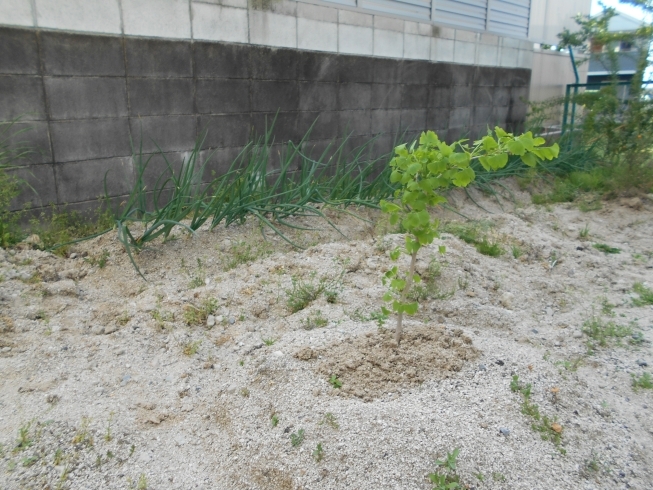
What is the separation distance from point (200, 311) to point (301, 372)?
69 centimetres

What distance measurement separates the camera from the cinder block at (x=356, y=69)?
15.9 feet

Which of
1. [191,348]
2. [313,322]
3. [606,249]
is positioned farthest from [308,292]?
[606,249]

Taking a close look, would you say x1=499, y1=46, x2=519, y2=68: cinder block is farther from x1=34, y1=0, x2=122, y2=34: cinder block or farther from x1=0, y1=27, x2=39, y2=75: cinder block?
x1=0, y1=27, x2=39, y2=75: cinder block

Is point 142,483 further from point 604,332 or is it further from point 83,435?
point 604,332

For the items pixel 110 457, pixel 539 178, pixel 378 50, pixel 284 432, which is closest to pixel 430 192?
pixel 284 432

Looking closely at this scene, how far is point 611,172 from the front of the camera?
565 cm

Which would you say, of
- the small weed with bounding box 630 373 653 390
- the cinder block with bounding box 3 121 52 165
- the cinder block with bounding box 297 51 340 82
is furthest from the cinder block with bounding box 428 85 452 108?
the small weed with bounding box 630 373 653 390

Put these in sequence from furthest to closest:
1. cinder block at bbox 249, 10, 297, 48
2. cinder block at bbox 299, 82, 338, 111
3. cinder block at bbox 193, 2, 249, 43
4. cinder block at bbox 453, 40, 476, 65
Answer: cinder block at bbox 453, 40, 476, 65 < cinder block at bbox 299, 82, 338, 111 < cinder block at bbox 249, 10, 297, 48 < cinder block at bbox 193, 2, 249, 43

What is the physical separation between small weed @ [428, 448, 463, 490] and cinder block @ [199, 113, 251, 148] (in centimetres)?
290

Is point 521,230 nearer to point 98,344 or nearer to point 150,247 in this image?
point 150,247

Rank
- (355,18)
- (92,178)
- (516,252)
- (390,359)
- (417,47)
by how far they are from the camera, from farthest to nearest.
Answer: (417,47) < (355,18) < (516,252) < (92,178) < (390,359)

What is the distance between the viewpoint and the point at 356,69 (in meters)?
4.98

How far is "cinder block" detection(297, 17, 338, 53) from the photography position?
14.7ft

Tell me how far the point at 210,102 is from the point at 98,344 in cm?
213
